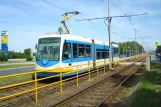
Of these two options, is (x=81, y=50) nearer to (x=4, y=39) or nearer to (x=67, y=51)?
(x=67, y=51)

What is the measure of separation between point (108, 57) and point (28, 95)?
18309mm

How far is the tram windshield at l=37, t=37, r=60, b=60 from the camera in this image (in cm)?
1553

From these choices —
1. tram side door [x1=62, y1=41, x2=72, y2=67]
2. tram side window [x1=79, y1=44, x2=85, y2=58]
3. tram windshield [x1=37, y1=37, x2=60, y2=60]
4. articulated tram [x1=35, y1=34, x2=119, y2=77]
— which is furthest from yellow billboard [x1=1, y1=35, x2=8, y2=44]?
tram side door [x1=62, y1=41, x2=72, y2=67]

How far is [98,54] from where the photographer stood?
932 inches

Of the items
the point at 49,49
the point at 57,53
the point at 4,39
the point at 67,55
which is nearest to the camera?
the point at 57,53

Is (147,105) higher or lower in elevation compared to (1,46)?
lower

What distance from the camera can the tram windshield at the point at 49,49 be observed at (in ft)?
51.0

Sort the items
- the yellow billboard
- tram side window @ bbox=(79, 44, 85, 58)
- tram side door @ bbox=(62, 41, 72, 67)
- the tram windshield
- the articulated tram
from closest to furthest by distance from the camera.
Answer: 1. the articulated tram
2. the tram windshield
3. tram side door @ bbox=(62, 41, 72, 67)
4. tram side window @ bbox=(79, 44, 85, 58)
5. the yellow billboard

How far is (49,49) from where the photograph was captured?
15789 mm

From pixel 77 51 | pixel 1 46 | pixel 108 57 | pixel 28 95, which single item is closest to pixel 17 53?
pixel 1 46

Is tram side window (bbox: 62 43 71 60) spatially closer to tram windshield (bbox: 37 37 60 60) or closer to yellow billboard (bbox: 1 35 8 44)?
tram windshield (bbox: 37 37 60 60)

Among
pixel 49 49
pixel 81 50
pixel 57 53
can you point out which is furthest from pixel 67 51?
pixel 81 50

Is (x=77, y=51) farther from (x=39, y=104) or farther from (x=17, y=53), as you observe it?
(x=17, y=53)

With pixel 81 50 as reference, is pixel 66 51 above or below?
below
